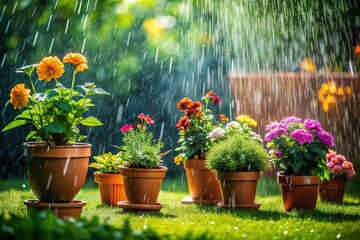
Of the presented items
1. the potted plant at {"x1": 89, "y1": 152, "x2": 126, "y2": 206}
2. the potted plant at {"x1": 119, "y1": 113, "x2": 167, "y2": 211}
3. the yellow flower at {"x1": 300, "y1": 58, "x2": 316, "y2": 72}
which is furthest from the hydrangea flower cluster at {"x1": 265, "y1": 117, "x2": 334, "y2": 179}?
the yellow flower at {"x1": 300, "y1": 58, "x2": 316, "y2": 72}

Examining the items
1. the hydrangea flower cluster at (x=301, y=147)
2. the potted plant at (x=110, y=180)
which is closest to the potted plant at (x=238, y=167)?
the hydrangea flower cluster at (x=301, y=147)

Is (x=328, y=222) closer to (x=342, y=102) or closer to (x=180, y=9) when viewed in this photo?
(x=342, y=102)

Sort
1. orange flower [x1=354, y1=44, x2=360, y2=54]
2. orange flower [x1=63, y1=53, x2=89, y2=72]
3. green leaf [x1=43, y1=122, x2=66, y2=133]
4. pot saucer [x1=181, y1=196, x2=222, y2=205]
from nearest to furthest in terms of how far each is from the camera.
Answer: green leaf [x1=43, y1=122, x2=66, y2=133] → orange flower [x1=63, y1=53, x2=89, y2=72] → pot saucer [x1=181, y1=196, x2=222, y2=205] → orange flower [x1=354, y1=44, x2=360, y2=54]

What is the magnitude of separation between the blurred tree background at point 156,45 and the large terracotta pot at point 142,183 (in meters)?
3.78

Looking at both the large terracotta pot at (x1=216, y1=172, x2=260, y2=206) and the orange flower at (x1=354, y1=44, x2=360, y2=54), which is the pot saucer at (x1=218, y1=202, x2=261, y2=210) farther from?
the orange flower at (x1=354, y1=44, x2=360, y2=54)

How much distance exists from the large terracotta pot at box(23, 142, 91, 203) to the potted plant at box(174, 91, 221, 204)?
189 centimetres

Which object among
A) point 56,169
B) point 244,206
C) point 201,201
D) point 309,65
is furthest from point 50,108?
point 309,65

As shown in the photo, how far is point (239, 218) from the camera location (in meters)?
5.00

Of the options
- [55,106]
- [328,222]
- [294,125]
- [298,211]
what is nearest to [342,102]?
[294,125]

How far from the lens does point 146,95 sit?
953cm

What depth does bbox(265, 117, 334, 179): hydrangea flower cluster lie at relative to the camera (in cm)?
570

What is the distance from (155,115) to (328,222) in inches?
195

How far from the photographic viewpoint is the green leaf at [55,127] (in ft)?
14.7

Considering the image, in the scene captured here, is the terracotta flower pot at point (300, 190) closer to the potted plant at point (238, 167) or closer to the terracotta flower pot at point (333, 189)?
the potted plant at point (238, 167)
